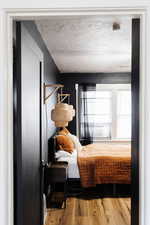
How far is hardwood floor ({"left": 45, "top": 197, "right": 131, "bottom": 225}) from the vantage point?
327 cm

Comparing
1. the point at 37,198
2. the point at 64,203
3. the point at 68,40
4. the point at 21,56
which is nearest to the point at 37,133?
the point at 37,198

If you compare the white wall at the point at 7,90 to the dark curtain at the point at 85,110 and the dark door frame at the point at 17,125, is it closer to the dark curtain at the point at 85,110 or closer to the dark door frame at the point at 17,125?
the dark door frame at the point at 17,125

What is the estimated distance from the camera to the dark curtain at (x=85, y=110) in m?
6.65

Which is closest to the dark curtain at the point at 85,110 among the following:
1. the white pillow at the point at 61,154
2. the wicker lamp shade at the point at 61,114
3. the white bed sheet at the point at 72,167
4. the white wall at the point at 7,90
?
the white pillow at the point at 61,154

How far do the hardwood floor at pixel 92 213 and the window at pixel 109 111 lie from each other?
2866 mm

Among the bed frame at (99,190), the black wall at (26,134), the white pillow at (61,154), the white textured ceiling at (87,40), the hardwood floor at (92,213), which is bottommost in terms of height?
the hardwood floor at (92,213)

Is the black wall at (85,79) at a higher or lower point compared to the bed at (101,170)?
higher

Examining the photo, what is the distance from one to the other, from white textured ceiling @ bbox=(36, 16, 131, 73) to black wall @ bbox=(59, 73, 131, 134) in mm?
1533

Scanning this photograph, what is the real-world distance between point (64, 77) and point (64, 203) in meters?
3.83

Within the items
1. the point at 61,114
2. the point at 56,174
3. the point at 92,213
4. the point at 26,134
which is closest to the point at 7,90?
the point at 26,134

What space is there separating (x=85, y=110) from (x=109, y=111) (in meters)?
0.70

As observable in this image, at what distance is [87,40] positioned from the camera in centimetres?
341

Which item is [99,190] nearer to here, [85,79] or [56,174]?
[56,174]

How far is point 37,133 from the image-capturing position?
208cm
